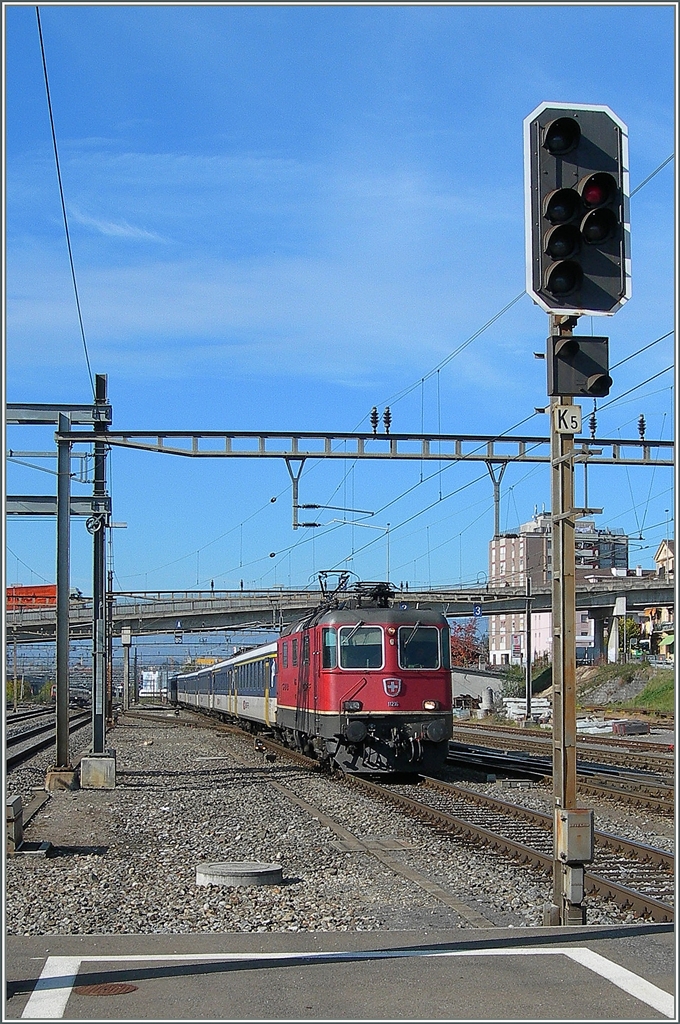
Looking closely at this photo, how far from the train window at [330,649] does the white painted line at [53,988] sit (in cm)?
1272

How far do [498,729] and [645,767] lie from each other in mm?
21080

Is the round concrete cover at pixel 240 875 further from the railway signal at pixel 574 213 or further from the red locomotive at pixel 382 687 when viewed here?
the red locomotive at pixel 382 687

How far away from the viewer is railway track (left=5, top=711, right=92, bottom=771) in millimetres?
28516

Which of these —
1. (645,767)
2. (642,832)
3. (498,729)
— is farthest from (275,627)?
(642,832)

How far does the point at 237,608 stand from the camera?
217 ft

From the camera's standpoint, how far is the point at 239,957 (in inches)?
253

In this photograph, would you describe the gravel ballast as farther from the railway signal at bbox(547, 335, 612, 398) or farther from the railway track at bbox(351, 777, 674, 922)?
the railway signal at bbox(547, 335, 612, 398)

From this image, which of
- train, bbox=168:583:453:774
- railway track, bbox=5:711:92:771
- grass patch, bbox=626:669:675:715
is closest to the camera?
train, bbox=168:583:453:774

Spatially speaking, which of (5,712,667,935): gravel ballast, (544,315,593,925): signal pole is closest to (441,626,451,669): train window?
(5,712,667,935): gravel ballast

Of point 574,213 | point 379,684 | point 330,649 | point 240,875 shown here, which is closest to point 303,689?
point 330,649

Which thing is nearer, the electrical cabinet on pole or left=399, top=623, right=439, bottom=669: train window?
the electrical cabinet on pole

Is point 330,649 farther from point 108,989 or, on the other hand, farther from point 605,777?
point 108,989

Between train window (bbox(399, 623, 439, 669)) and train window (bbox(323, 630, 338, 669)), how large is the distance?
1098 millimetres

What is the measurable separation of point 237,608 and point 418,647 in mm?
47590
